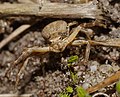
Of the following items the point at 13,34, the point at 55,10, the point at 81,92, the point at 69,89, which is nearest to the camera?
the point at 81,92

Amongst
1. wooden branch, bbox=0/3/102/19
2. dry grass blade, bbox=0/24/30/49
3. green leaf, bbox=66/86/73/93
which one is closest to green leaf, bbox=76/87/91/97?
green leaf, bbox=66/86/73/93

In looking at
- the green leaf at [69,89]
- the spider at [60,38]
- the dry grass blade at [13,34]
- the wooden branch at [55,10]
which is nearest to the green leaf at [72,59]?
the spider at [60,38]

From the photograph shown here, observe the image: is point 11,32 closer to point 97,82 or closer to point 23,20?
point 23,20

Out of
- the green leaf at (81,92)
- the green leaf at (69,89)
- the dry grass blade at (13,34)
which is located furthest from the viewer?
the dry grass blade at (13,34)

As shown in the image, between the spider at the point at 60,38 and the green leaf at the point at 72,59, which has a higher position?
the spider at the point at 60,38

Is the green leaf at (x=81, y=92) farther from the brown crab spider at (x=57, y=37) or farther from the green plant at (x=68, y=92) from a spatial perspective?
the brown crab spider at (x=57, y=37)

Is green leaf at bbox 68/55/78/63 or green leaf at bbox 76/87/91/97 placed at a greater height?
green leaf at bbox 68/55/78/63

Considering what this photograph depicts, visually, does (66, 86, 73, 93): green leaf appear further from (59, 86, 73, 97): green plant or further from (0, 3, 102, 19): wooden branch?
(0, 3, 102, 19): wooden branch

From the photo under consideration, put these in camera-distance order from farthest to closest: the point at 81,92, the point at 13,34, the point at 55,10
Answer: the point at 13,34
the point at 55,10
the point at 81,92

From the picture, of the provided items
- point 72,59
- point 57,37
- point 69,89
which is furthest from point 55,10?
point 69,89

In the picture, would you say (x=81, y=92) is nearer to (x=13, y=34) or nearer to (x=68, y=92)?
(x=68, y=92)
